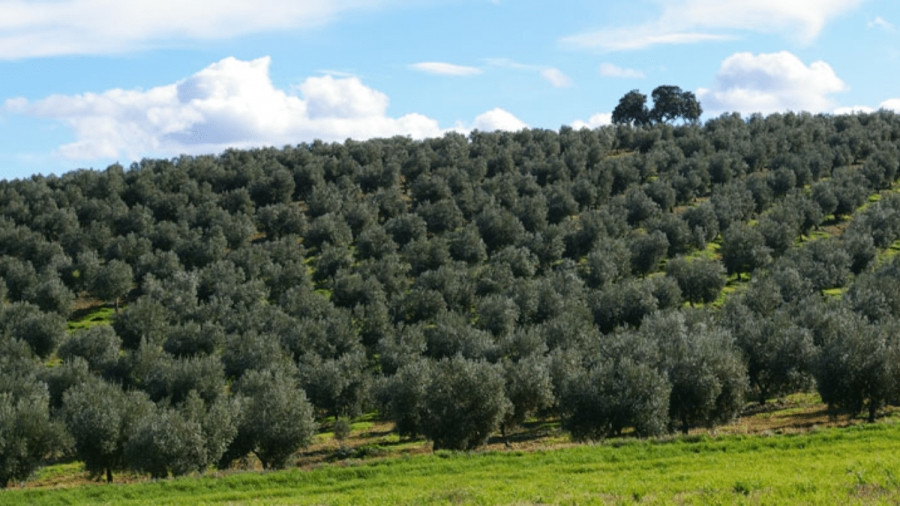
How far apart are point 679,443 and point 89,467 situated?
43.9 m

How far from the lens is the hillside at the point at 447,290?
175ft

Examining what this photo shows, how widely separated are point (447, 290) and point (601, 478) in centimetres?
7279

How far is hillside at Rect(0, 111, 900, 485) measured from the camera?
53.5 metres

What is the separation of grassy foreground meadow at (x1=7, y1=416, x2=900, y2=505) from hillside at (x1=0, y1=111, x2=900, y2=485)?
1327 cm

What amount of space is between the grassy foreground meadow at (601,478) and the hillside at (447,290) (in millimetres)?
13266

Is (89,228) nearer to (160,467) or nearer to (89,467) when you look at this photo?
(89,467)

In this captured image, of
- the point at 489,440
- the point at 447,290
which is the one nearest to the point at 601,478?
the point at 489,440

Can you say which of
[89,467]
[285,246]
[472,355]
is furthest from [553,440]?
[285,246]

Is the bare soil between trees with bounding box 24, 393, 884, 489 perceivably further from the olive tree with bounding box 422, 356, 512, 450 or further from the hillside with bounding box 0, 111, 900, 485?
the olive tree with bounding box 422, 356, 512, 450

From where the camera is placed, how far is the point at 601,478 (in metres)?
31.7

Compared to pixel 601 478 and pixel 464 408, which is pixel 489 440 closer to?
pixel 464 408

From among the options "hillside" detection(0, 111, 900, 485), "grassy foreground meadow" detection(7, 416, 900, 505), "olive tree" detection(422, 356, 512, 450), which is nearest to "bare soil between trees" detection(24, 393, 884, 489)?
"hillside" detection(0, 111, 900, 485)

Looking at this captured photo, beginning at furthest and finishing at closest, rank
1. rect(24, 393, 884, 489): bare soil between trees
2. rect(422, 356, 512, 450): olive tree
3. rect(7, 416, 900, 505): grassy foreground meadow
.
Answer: rect(24, 393, 884, 489): bare soil between trees, rect(422, 356, 512, 450): olive tree, rect(7, 416, 900, 505): grassy foreground meadow

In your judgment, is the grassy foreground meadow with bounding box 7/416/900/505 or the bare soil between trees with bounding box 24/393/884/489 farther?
the bare soil between trees with bounding box 24/393/884/489
